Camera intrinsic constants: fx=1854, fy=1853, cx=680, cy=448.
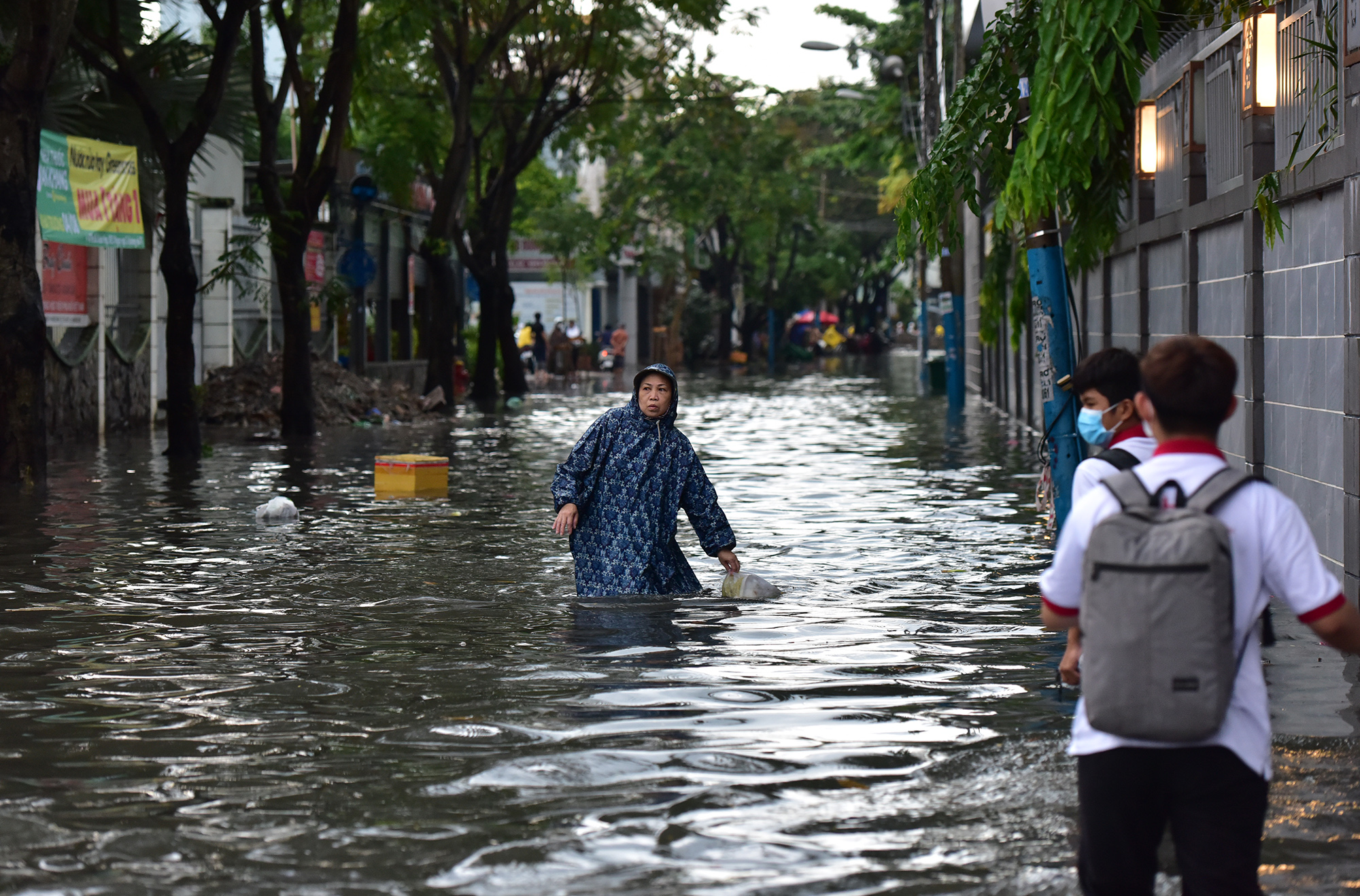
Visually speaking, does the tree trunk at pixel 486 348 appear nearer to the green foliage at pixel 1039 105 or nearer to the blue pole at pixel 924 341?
the blue pole at pixel 924 341

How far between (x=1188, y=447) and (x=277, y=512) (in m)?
10.5

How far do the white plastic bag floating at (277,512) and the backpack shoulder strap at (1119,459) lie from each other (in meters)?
9.15

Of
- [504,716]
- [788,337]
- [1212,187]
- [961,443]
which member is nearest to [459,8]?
[961,443]

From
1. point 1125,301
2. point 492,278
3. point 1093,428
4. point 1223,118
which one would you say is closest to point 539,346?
point 492,278

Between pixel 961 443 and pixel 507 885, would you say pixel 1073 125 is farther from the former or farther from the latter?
pixel 961 443

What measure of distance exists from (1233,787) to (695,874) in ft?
5.13

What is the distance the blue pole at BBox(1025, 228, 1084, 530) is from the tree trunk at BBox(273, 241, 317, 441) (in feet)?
42.9

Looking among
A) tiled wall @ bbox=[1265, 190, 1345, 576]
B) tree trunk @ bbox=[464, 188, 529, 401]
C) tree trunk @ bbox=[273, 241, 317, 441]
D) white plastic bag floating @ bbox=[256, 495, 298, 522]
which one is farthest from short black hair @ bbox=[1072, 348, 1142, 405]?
tree trunk @ bbox=[464, 188, 529, 401]

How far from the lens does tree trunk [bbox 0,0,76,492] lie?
15383mm

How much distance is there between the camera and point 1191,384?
376 cm

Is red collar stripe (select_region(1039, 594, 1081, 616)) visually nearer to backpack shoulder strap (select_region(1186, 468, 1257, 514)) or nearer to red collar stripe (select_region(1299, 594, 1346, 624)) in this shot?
backpack shoulder strap (select_region(1186, 468, 1257, 514))

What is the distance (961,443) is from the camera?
2208cm

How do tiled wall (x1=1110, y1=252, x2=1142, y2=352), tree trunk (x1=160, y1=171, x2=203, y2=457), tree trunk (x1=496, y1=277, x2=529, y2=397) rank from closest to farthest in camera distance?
tiled wall (x1=1110, y1=252, x2=1142, y2=352), tree trunk (x1=160, y1=171, x2=203, y2=457), tree trunk (x1=496, y1=277, x2=529, y2=397)

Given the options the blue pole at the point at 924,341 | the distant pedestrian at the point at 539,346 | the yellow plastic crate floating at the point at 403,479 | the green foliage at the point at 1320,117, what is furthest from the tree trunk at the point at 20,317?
the distant pedestrian at the point at 539,346
